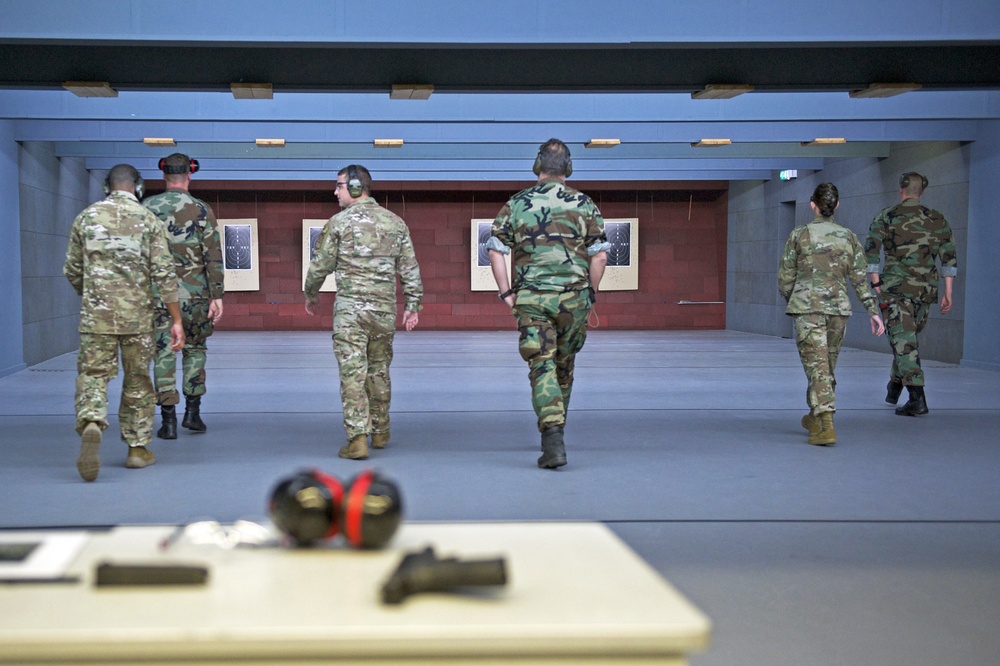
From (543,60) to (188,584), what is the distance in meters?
5.07

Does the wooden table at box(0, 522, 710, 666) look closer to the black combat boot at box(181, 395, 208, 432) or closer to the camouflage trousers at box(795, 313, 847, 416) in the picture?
the camouflage trousers at box(795, 313, 847, 416)

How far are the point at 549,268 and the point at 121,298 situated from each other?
2.13 meters

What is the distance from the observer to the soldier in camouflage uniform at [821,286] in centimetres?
576

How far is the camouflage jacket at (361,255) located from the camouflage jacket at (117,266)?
0.85m

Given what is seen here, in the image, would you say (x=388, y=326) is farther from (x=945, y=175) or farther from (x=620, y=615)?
(x=945, y=175)

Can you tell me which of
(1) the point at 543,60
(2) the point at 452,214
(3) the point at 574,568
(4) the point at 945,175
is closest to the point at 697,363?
(4) the point at 945,175

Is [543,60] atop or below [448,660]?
atop

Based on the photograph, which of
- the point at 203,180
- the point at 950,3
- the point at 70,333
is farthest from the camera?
the point at 203,180

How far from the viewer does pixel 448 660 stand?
111 cm

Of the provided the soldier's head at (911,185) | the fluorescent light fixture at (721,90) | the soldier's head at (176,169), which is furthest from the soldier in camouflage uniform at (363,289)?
the soldier's head at (911,185)

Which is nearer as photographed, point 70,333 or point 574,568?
point 574,568

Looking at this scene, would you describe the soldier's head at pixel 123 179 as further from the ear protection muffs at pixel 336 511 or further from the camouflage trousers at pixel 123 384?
the ear protection muffs at pixel 336 511

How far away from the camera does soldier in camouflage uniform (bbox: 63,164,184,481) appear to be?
15.8 feet

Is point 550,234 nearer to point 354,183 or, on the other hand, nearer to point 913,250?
point 354,183
